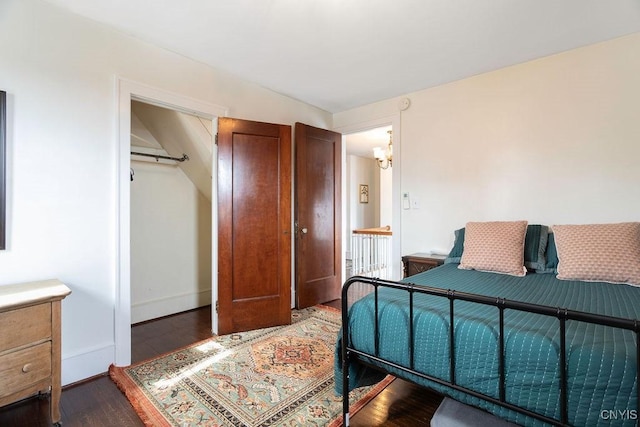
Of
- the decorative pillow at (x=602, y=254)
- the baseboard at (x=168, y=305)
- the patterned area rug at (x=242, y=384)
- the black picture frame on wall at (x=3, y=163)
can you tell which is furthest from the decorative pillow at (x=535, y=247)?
the black picture frame on wall at (x=3, y=163)

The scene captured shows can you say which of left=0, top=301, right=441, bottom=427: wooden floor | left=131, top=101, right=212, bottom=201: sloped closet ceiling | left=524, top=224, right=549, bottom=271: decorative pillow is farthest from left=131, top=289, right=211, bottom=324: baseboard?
left=524, top=224, right=549, bottom=271: decorative pillow

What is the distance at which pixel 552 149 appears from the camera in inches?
99.3

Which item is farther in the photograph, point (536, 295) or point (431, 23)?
point (431, 23)

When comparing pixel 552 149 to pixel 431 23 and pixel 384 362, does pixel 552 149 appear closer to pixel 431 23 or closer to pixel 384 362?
pixel 431 23

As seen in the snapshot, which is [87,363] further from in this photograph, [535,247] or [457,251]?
[535,247]

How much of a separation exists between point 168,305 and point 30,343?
1759 mm

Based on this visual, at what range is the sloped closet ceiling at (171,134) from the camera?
120 inches

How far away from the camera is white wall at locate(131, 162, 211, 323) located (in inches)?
118

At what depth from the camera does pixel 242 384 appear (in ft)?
6.23

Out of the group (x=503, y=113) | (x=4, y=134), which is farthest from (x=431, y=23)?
(x=4, y=134)

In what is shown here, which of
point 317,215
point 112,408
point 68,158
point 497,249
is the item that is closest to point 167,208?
point 68,158

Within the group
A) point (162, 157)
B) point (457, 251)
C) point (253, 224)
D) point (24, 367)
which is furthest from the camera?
point (162, 157)

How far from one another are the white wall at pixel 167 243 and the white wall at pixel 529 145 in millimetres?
2410

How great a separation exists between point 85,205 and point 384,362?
2.15 metres
